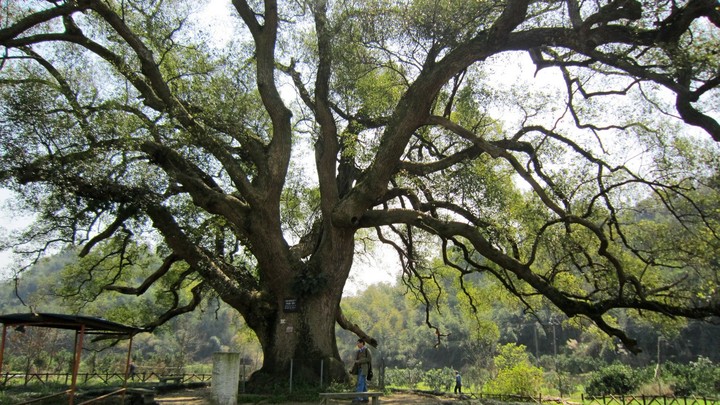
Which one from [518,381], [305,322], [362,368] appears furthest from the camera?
[518,381]

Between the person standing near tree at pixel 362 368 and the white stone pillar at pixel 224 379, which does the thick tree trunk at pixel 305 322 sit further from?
the white stone pillar at pixel 224 379

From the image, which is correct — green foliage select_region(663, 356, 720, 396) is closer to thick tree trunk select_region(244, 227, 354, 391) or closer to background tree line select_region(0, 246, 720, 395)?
background tree line select_region(0, 246, 720, 395)

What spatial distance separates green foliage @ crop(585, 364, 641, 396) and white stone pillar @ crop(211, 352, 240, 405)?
23643 mm

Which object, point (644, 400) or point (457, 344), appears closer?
point (644, 400)

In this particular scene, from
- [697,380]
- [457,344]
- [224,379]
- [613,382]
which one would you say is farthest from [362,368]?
[457,344]

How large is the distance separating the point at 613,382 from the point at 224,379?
2491cm

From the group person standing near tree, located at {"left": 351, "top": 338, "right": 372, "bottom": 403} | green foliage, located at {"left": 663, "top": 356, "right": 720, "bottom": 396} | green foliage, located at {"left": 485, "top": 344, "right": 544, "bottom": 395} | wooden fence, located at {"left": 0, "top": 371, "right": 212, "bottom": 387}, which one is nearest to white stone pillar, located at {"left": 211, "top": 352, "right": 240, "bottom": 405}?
person standing near tree, located at {"left": 351, "top": 338, "right": 372, "bottom": 403}

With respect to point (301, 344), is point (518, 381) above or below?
below

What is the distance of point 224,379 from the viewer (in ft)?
30.0

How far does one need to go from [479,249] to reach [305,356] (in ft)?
17.3

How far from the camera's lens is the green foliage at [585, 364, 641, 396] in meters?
26.2

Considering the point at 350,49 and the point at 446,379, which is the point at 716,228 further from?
the point at 446,379

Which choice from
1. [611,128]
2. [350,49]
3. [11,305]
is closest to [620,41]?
[611,128]

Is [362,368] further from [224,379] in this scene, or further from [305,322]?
[224,379]
